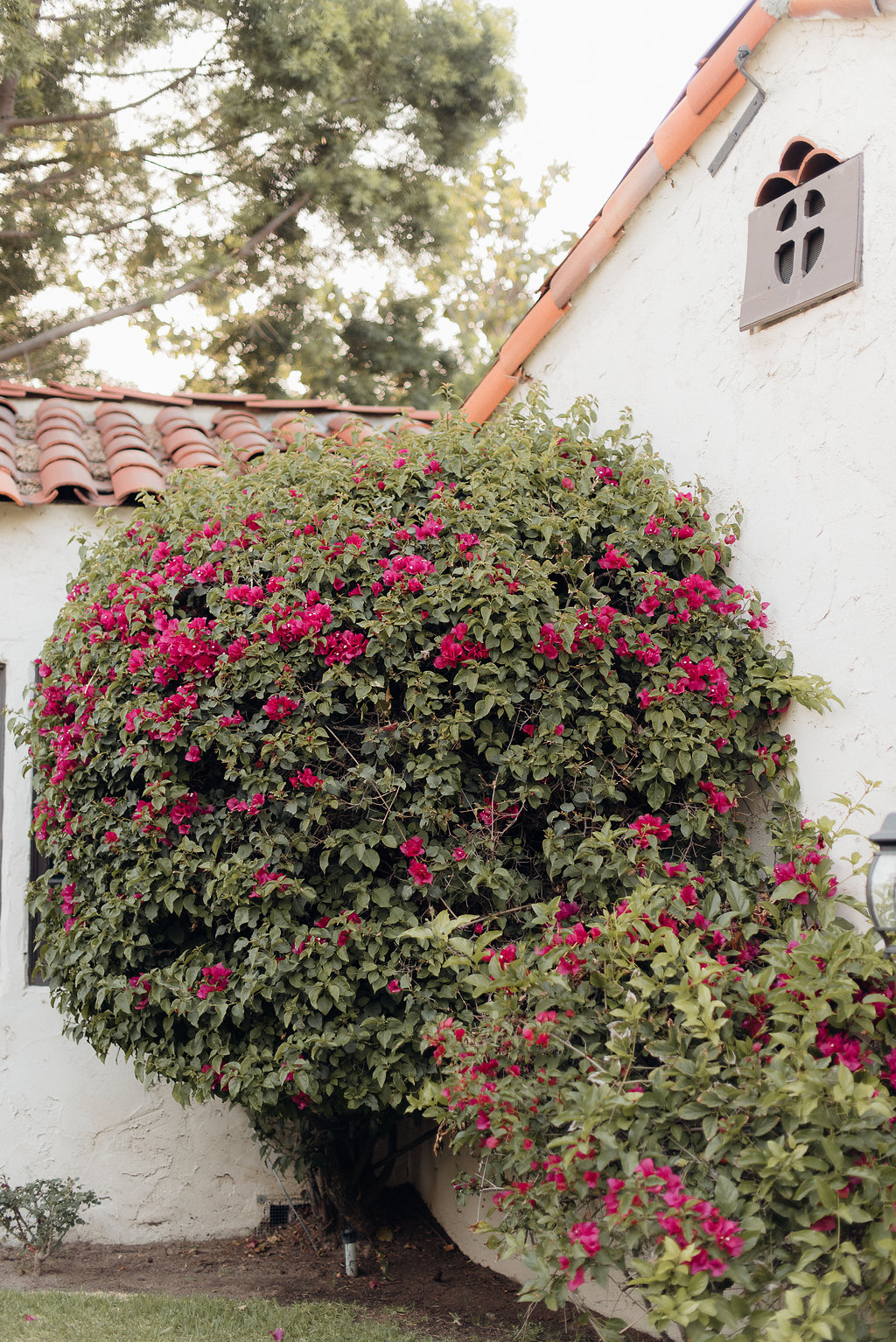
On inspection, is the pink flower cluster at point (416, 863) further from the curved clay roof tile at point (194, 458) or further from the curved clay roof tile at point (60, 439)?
the curved clay roof tile at point (60, 439)

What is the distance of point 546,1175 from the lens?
2.68 meters

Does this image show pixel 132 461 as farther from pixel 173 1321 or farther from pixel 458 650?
pixel 173 1321

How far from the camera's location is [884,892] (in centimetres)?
259

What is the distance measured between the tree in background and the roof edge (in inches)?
251

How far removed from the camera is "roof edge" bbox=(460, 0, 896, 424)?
363 cm

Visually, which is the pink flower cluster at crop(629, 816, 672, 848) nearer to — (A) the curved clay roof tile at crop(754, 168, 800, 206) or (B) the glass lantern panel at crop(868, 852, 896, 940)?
(B) the glass lantern panel at crop(868, 852, 896, 940)

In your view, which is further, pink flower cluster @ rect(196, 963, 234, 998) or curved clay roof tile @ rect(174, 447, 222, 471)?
curved clay roof tile @ rect(174, 447, 222, 471)

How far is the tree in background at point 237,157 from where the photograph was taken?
10273mm

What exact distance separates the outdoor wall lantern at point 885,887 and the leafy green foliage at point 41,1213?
3.73 metres

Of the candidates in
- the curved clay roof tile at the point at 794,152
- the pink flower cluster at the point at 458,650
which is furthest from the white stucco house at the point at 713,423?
the pink flower cluster at the point at 458,650

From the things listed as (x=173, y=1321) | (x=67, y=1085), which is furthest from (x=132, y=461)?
(x=173, y=1321)

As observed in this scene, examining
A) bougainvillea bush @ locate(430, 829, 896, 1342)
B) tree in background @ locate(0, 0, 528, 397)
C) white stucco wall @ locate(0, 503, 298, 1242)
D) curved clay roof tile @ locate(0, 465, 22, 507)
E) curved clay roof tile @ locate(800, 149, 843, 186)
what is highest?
tree in background @ locate(0, 0, 528, 397)

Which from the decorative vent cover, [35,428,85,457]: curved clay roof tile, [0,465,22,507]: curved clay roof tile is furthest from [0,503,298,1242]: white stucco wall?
the decorative vent cover

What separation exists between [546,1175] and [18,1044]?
3.28 meters
